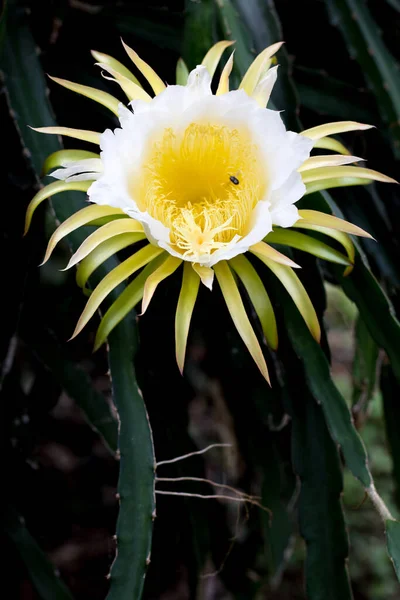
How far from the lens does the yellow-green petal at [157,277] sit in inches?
21.9

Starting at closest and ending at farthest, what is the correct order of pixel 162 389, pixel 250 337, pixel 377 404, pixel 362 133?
pixel 250 337
pixel 162 389
pixel 362 133
pixel 377 404

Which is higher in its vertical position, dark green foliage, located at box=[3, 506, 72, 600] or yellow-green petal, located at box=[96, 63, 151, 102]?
yellow-green petal, located at box=[96, 63, 151, 102]

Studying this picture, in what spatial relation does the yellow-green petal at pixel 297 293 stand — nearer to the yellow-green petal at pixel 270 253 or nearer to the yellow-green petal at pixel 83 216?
the yellow-green petal at pixel 270 253

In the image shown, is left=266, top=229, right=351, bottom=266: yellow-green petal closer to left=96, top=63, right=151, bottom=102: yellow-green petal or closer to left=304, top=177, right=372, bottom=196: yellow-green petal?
left=304, top=177, right=372, bottom=196: yellow-green petal

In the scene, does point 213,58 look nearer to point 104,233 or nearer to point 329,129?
point 329,129

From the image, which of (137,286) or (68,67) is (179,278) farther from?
(68,67)

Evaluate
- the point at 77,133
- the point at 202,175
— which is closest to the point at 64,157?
the point at 77,133

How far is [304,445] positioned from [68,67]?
767 mm

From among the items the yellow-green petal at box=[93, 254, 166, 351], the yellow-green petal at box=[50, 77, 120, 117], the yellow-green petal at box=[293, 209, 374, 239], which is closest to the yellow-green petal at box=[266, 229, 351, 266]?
the yellow-green petal at box=[293, 209, 374, 239]

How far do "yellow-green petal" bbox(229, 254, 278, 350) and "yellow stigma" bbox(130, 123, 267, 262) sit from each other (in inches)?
1.5

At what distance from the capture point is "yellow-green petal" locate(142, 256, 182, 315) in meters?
0.56

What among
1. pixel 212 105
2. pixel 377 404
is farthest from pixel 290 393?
pixel 377 404

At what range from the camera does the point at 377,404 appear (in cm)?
213

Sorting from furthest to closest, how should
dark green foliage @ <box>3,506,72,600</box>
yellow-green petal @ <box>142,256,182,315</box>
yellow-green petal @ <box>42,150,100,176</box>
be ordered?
dark green foliage @ <box>3,506,72,600</box>
yellow-green petal @ <box>42,150,100,176</box>
yellow-green petal @ <box>142,256,182,315</box>
